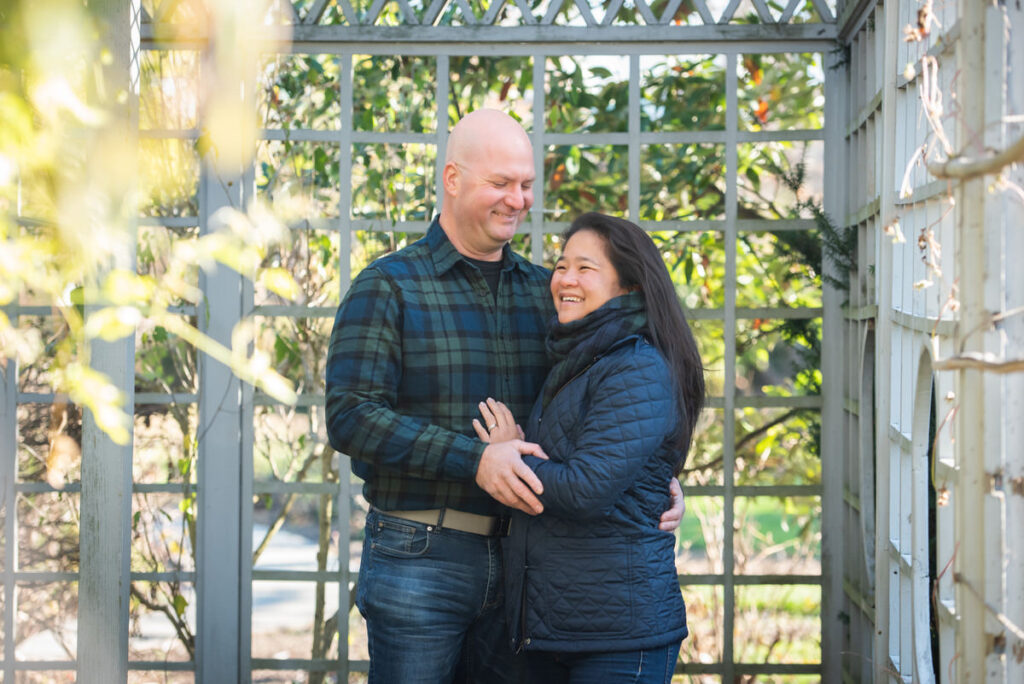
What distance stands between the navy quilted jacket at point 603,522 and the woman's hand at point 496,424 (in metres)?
0.11

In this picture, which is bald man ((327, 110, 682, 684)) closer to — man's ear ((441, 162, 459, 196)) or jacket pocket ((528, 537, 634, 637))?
man's ear ((441, 162, 459, 196))

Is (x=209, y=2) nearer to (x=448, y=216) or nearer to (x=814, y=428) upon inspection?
(x=448, y=216)

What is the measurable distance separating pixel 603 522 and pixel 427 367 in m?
0.53

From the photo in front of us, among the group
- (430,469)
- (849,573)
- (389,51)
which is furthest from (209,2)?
(849,573)

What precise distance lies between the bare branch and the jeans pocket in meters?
1.28

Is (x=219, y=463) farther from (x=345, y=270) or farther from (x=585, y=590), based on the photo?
(x=585, y=590)

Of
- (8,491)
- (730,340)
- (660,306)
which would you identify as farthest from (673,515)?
(8,491)

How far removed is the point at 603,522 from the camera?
1.91m

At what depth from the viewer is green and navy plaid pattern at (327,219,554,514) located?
80.7 inches

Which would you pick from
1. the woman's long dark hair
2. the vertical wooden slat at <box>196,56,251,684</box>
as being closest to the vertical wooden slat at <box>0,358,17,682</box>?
the vertical wooden slat at <box>196,56,251,684</box>

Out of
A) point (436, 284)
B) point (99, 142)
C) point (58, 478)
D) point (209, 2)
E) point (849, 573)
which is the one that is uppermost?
point (209, 2)

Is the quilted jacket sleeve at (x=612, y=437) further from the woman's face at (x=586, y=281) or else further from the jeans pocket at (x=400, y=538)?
the jeans pocket at (x=400, y=538)

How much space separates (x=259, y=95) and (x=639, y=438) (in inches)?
81.3

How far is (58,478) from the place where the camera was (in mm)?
3262
